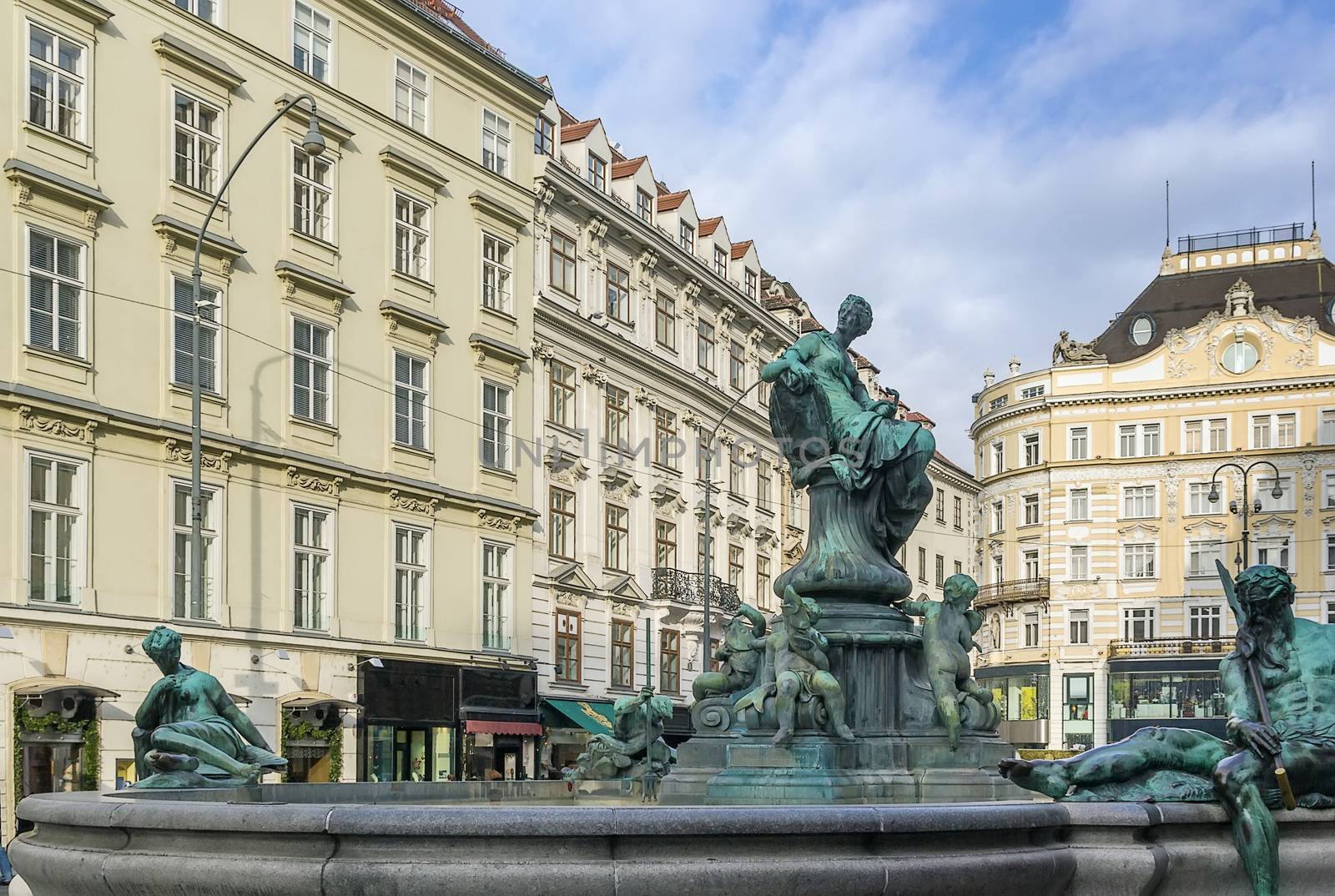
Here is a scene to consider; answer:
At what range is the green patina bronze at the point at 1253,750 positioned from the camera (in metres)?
6.85

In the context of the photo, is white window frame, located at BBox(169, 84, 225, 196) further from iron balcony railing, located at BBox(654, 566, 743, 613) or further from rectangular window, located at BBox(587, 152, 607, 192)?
iron balcony railing, located at BBox(654, 566, 743, 613)

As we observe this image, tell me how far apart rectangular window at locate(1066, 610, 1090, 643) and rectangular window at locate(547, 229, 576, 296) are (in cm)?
3448

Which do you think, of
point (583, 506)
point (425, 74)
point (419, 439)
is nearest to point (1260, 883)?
point (419, 439)

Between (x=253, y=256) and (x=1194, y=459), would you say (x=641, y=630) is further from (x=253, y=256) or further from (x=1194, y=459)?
(x=1194, y=459)

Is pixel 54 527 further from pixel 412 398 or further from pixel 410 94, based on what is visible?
pixel 410 94

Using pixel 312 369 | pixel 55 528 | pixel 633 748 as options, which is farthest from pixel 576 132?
pixel 633 748

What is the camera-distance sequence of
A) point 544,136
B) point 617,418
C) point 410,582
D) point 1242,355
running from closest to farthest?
point 410,582 < point 544,136 < point 617,418 < point 1242,355

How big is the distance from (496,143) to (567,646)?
12.0 meters

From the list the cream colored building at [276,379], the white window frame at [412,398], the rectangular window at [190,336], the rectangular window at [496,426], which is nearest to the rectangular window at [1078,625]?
the cream colored building at [276,379]

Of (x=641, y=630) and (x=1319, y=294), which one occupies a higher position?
(x=1319, y=294)

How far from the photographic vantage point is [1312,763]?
22.7 feet

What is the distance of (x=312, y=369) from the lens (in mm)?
33500

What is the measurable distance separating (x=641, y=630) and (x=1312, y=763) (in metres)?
39.2

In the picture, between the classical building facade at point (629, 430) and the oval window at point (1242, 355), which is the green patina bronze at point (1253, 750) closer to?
the classical building facade at point (629, 430)
